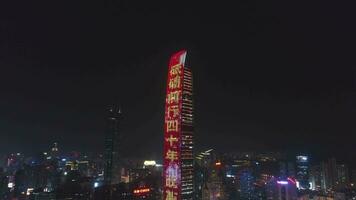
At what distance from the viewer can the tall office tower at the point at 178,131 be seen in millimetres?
19609

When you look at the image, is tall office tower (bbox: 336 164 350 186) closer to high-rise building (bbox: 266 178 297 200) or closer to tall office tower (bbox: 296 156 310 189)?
tall office tower (bbox: 296 156 310 189)

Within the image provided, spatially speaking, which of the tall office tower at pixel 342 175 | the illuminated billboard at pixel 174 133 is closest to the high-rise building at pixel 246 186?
the tall office tower at pixel 342 175

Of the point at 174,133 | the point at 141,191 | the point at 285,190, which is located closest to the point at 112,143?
the point at 141,191

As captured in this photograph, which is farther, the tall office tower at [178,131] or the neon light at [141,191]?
the neon light at [141,191]

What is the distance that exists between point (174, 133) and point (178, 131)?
0.35m

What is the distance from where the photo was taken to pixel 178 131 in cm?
1953

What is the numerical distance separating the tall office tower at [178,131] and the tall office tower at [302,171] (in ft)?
134

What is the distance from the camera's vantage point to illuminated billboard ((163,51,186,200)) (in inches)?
770

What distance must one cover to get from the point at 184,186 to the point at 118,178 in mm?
40301

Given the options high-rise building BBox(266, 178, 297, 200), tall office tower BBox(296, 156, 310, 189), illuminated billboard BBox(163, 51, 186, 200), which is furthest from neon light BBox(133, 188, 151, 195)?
tall office tower BBox(296, 156, 310, 189)

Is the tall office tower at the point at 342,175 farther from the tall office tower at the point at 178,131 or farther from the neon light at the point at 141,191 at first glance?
the tall office tower at the point at 178,131

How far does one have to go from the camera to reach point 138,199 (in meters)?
37.2

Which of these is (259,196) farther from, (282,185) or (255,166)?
(255,166)

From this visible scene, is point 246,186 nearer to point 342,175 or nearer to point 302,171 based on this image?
point 302,171
